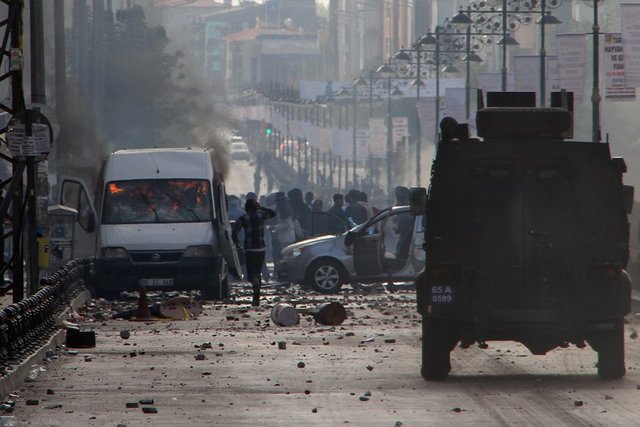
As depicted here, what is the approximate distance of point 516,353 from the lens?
16.5m

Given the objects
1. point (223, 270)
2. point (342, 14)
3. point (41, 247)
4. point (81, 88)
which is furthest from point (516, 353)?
point (342, 14)

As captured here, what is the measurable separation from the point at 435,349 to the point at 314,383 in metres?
1.09

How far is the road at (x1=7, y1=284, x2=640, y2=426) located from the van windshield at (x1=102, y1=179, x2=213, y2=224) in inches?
246

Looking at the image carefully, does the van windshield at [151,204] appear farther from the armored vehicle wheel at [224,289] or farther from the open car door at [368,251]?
the open car door at [368,251]

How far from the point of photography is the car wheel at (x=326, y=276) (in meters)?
29.1

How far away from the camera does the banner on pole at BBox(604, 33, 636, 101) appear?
3016 centimetres

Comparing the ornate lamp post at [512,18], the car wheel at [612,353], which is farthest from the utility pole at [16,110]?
the ornate lamp post at [512,18]

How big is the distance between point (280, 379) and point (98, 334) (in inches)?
226

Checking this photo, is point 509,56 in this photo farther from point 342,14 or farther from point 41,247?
point 342,14

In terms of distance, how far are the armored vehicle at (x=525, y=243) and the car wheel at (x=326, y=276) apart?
14903mm

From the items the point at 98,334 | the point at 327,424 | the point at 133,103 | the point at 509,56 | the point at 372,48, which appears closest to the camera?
the point at 327,424

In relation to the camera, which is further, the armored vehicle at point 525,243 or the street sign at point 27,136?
the street sign at point 27,136

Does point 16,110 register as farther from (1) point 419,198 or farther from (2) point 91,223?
(2) point 91,223

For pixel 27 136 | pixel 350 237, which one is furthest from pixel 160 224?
pixel 27 136
